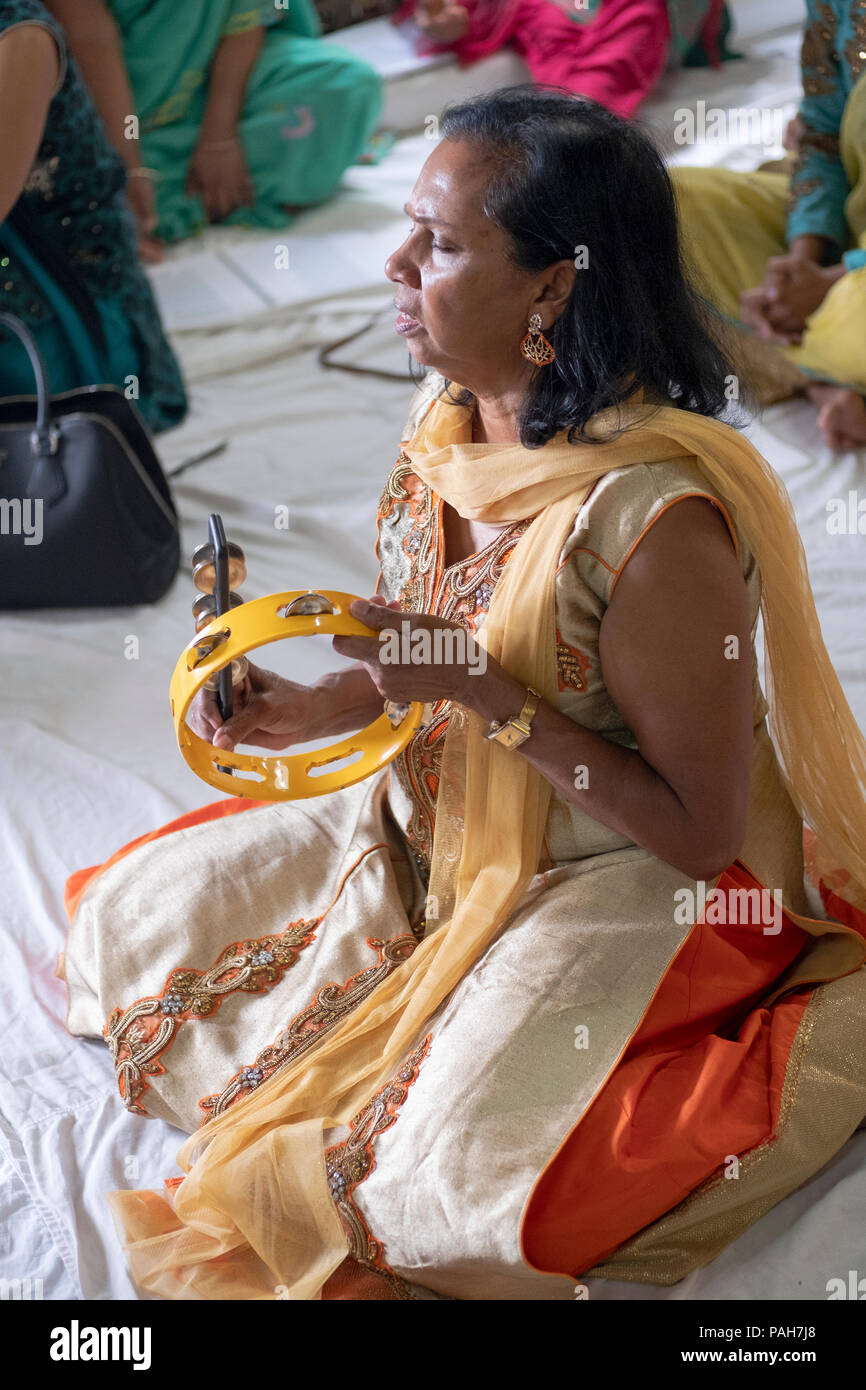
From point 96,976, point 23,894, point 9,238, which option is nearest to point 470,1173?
point 96,976

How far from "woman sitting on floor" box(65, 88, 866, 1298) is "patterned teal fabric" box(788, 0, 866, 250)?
5.61ft

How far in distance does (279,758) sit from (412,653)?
9.4 inches

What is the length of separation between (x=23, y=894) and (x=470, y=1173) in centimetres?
84

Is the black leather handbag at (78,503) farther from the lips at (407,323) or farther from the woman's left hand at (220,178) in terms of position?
the woman's left hand at (220,178)

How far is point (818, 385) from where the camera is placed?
269 cm

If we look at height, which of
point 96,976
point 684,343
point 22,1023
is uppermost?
point 684,343

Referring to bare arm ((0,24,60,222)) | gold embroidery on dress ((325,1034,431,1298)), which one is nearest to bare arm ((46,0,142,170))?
bare arm ((0,24,60,222))

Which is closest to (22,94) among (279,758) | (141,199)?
(141,199)

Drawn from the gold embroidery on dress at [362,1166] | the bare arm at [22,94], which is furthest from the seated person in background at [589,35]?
the gold embroidery on dress at [362,1166]

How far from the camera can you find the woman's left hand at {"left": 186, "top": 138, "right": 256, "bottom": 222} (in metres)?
3.42

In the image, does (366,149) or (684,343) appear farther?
(366,149)

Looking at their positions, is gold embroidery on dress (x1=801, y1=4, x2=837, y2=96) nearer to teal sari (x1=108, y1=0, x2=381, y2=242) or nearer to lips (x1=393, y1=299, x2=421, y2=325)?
teal sari (x1=108, y1=0, x2=381, y2=242)

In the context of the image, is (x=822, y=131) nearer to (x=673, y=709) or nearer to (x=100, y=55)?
(x=100, y=55)
